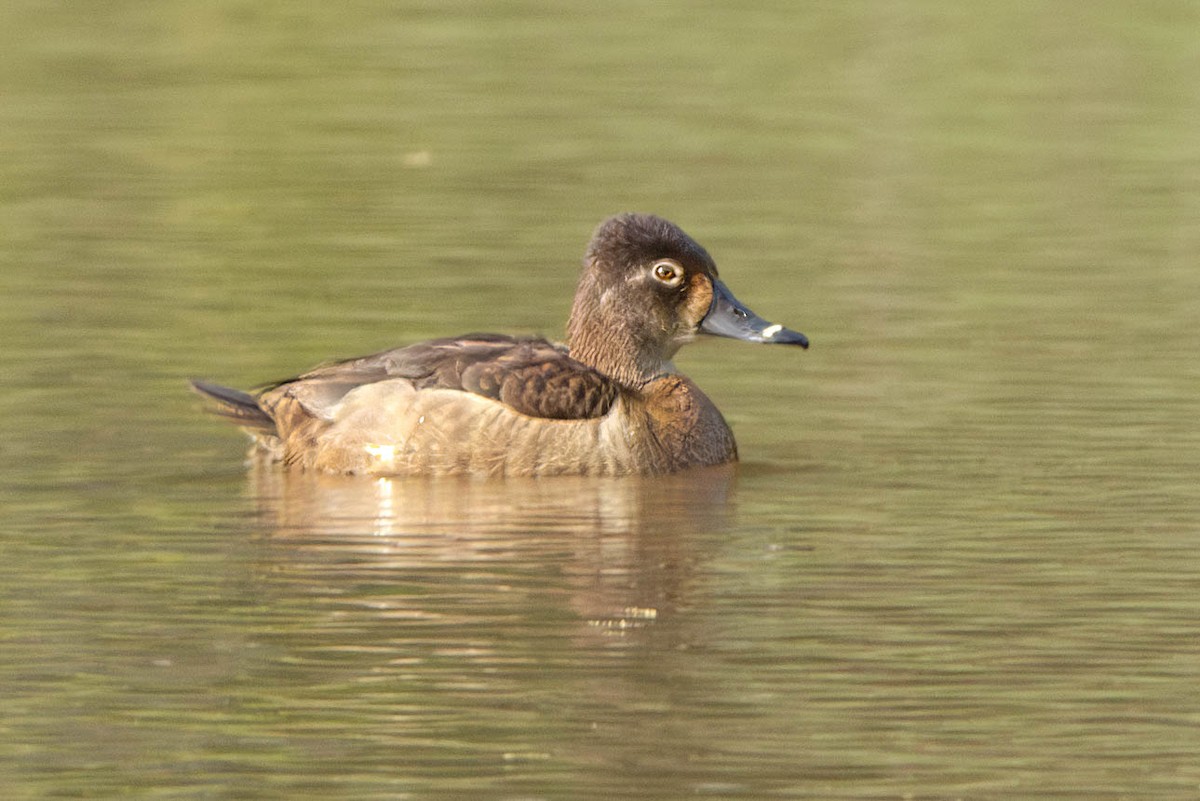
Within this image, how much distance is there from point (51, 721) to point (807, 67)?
1668cm

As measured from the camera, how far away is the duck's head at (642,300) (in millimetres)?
11773

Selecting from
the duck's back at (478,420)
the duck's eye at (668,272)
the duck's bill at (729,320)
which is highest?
the duck's eye at (668,272)

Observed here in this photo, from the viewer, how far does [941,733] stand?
7176 millimetres

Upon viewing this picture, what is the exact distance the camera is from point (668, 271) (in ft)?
38.7

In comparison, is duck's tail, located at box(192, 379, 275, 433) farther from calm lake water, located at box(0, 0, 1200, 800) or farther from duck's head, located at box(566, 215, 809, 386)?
duck's head, located at box(566, 215, 809, 386)

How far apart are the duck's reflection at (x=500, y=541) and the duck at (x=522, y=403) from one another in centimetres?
9

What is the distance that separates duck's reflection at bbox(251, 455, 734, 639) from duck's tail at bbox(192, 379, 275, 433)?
0.24 metres

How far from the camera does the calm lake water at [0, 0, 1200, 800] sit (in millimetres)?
7199

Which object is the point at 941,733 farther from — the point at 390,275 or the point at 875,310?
the point at 390,275

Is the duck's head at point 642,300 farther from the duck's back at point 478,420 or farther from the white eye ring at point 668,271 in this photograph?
the duck's back at point 478,420

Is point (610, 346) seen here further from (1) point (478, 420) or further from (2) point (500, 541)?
(2) point (500, 541)

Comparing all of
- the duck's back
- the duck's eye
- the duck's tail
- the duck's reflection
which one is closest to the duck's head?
the duck's eye

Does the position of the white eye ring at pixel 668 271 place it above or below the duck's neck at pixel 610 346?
above

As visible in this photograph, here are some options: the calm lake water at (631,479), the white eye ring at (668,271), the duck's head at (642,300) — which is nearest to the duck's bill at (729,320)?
the duck's head at (642,300)
